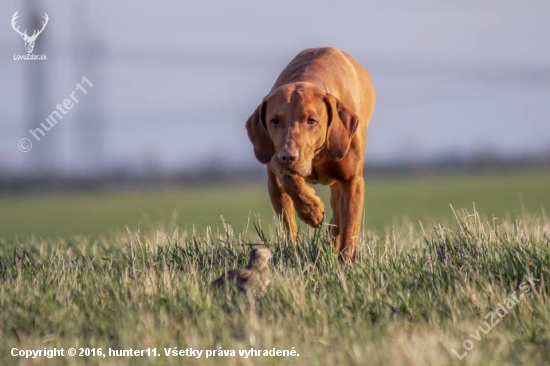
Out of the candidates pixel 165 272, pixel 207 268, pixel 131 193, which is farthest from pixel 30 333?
pixel 131 193

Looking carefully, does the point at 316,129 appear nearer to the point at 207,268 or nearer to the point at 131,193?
the point at 207,268

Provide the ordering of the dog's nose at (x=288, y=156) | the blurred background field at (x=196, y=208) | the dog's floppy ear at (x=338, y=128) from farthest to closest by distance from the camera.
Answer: the blurred background field at (x=196, y=208) → the dog's floppy ear at (x=338, y=128) → the dog's nose at (x=288, y=156)

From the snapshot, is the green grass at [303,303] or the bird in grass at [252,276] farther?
the bird in grass at [252,276]

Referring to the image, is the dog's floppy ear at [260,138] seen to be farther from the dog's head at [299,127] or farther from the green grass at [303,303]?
the green grass at [303,303]

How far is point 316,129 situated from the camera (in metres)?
5.81

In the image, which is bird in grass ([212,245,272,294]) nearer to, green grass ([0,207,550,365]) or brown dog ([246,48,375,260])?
green grass ([0,207,550,365])

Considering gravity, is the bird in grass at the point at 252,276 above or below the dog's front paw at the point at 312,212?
below

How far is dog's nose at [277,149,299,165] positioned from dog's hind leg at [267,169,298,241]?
921 mm

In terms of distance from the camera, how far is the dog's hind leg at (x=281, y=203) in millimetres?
6570

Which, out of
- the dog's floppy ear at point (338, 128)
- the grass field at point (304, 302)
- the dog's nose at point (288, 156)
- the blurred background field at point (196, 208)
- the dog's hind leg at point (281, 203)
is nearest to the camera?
the grass field at point (304, 302)

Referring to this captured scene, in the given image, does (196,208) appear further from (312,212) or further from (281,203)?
(312,212)

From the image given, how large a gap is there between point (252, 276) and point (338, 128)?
1543mm

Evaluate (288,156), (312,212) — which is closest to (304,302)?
(288,156)

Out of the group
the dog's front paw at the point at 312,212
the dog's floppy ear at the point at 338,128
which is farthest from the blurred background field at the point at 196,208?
the dog's floppy ear at the point at 338,128
